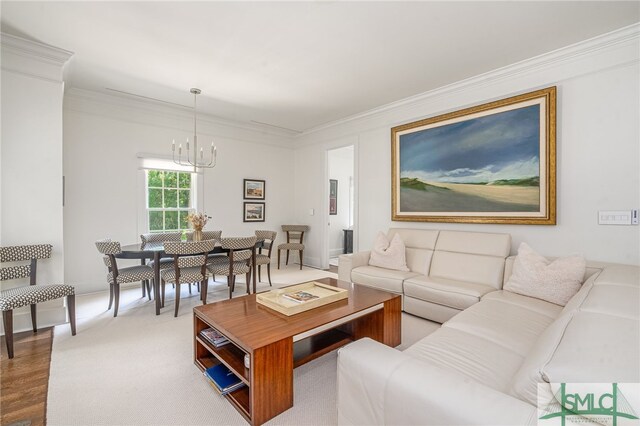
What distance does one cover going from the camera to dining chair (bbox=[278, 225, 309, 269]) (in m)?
5.66

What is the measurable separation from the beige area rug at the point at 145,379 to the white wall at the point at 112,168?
1261 millimetres

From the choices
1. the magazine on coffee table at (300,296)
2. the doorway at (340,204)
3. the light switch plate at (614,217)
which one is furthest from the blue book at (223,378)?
the doorway at (340,204)

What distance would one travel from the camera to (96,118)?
411 centimetres

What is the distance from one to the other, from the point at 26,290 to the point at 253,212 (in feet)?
11.6

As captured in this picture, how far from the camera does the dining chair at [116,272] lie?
3.08m

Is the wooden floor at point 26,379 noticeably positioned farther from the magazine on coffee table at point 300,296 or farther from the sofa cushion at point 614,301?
the sofa cushion at point 614,301

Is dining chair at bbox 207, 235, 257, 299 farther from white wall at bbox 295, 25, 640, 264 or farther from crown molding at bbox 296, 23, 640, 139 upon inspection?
crown molding at bbox 296, 23, 640, 139

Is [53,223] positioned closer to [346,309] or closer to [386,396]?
[346,309]

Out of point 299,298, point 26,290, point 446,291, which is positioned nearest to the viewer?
point 299,298

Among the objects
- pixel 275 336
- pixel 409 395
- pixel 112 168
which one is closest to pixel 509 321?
pixel 409 395

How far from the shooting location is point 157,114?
4.60 m

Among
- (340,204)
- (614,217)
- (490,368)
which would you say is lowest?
(490,368)

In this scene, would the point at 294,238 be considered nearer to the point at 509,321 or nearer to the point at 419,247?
the point at 419,247

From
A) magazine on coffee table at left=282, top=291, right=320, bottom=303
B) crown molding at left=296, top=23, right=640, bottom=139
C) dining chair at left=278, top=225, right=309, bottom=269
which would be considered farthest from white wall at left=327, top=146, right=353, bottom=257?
magazine on coffee table at left=282, top=291, right=320, bottom=303
